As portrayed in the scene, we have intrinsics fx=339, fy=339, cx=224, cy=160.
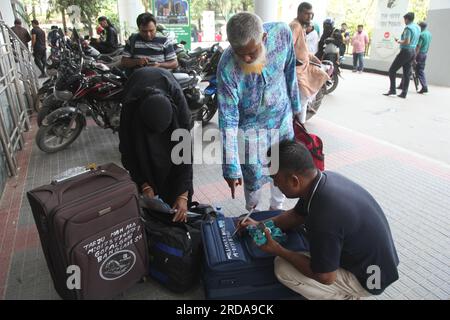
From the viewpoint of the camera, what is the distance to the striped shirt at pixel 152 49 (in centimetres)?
415

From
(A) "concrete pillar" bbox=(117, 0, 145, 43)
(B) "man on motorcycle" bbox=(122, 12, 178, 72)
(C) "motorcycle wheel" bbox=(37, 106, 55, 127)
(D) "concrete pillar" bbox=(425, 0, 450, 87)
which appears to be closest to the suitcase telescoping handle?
(B) "man on motorcycle" bbox=(122, 12, 178, 72)

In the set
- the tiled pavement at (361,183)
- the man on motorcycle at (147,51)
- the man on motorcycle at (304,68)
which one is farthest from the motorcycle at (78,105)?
the man on motorcycle at (304,68)

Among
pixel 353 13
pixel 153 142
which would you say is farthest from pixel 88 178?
pixel 353 13

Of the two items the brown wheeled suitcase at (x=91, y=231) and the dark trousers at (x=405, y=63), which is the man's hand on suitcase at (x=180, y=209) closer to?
the brown wheeled suitcase at (x=91, y=231)

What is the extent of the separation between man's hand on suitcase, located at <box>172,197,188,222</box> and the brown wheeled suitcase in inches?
9.2

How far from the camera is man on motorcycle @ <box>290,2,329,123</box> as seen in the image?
353cm

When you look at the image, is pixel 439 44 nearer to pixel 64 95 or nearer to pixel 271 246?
pixel 64 95

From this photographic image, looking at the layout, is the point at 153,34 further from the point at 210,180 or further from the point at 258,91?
the point at 258,91

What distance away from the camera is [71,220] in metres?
1.54

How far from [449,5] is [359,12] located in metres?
5.11

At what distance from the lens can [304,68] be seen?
3.59 meters

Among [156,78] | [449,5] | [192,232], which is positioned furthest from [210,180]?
[449,5]

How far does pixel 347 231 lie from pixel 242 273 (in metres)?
0.64

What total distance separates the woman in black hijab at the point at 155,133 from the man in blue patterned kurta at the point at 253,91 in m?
0.26
